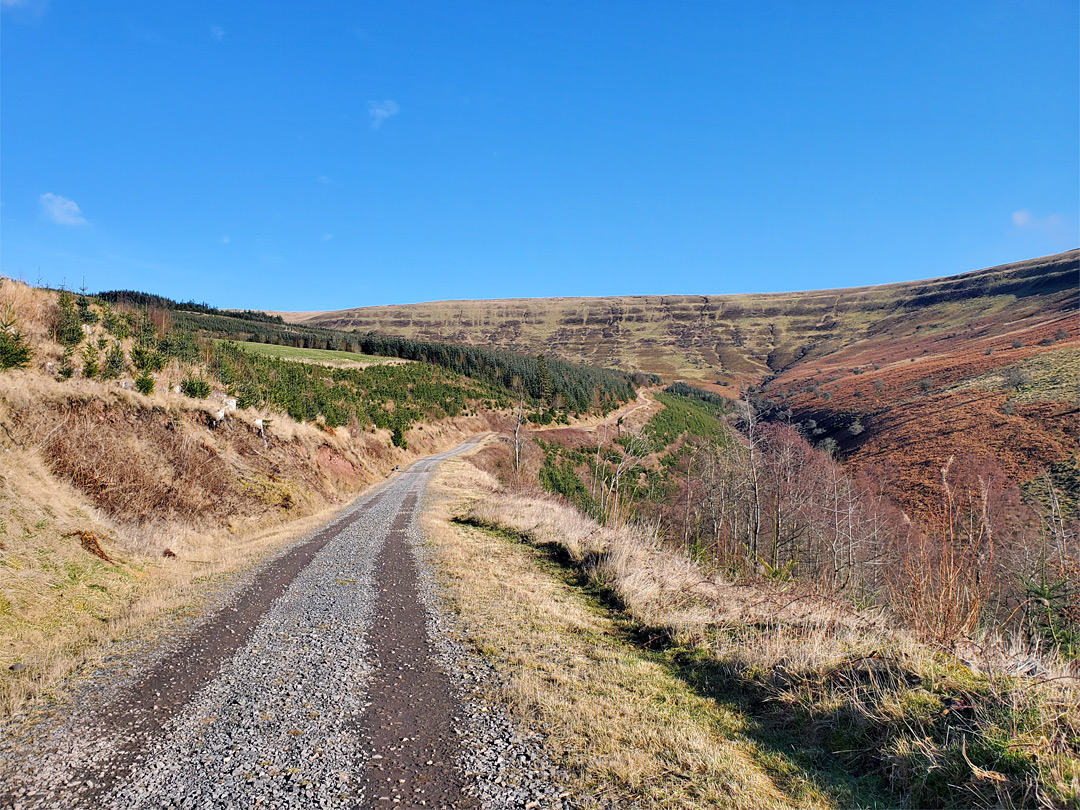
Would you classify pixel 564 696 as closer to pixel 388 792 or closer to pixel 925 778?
pixel 388 792

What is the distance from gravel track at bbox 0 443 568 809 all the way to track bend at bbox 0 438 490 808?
13 mm

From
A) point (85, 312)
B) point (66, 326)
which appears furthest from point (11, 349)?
point (85, 312)

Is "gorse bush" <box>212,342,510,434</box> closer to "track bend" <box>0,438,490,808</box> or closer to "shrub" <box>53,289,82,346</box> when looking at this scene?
"shrub" <box>53,289,82,346</box>

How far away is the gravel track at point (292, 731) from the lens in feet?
11.7

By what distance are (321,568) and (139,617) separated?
3.48 meters

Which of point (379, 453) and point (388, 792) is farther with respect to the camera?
point (379, 453)

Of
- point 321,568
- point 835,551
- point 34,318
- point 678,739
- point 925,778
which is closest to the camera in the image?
point 925,778

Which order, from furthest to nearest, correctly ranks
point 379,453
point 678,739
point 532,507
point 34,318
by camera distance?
point 379,453 < point 532,507 < point 34,318 < point 678,739

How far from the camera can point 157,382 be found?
54.0 ft

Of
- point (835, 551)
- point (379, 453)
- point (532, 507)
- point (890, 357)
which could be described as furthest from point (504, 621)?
point (890, 357)

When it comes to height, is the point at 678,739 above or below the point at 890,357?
below

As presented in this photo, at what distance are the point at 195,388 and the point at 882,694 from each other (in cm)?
2030

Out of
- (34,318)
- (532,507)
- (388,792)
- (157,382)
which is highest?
(34,318)

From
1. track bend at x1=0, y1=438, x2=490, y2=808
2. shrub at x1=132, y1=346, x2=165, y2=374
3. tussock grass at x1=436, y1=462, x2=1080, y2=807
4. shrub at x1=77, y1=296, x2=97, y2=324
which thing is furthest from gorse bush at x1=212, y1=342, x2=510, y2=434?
tussock grass at x1=436, y1=462, x2=1080, y2=807
